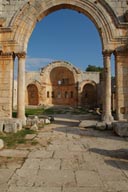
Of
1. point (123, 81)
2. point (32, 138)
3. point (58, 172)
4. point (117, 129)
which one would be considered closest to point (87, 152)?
point (58, 172)

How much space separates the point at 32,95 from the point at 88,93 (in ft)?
29.0

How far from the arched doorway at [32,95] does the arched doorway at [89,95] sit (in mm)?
7131

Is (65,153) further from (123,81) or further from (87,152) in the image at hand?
(123,81)

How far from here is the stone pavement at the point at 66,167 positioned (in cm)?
325

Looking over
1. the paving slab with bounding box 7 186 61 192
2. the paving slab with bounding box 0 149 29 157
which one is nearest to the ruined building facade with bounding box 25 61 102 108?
the paving slab with bounding box 0 149 29 157

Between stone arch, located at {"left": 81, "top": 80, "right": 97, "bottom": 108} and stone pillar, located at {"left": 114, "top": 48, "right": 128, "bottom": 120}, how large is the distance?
21602 millimetres

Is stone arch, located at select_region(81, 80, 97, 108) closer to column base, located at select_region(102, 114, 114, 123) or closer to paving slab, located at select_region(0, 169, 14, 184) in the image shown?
column base, located at select_region(102, 114, 114, 123)

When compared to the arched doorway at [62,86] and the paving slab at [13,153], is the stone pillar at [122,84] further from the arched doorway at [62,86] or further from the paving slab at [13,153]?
the arched doorway at [62,86]

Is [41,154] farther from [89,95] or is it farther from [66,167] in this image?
[89,95]

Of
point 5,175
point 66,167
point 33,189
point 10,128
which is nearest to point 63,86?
point 10,128

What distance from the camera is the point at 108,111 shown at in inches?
407

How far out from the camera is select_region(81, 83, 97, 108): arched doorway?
3247 cm

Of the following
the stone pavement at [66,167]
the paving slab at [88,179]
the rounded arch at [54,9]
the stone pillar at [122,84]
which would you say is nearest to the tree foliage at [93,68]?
the rounded arch at [54,9]

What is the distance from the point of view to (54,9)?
443 inches
